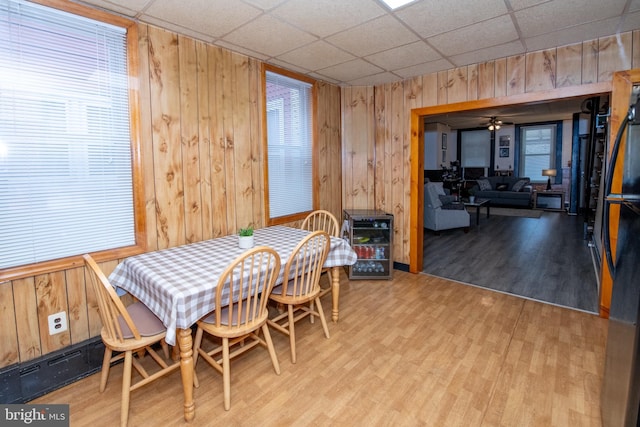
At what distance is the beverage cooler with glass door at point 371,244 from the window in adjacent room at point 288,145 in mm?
593

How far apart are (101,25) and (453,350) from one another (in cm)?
338

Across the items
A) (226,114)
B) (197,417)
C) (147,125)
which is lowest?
(197,417)

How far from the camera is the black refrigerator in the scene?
1.14 metres

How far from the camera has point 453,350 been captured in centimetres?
238

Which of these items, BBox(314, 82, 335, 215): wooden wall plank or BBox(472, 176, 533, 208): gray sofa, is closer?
BBox(314, 82, 335, 215): wooden wall plank

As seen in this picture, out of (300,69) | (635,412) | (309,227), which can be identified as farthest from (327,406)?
(300,69)

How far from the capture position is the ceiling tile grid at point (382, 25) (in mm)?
2189

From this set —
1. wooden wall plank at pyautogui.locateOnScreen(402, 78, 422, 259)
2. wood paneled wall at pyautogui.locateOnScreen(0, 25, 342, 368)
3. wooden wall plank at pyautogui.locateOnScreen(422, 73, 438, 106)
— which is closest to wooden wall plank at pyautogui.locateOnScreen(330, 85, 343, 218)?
wooden wall plank at pyautogui.locateOnScreen(402, 78, 422, 259)

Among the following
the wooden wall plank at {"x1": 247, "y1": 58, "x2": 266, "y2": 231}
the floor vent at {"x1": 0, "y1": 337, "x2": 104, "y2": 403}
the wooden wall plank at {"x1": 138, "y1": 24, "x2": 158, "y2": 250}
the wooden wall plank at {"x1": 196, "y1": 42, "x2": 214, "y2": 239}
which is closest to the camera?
the floor vent at {"x1": 0, "y1": 337, "x2": 104, "y2": 403}

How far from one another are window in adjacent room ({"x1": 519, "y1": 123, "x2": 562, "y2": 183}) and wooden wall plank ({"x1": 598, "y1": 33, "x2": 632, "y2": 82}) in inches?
303

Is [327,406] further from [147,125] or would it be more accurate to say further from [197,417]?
[147,125]

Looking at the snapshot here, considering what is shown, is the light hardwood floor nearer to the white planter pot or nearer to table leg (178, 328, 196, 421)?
table leg (178, 328, 196, 421)

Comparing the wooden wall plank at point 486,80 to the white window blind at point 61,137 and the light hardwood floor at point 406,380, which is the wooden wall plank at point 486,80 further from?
the white window blind at point 61,137

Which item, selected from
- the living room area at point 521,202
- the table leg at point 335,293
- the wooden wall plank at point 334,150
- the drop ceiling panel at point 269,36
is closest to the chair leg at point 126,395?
the table leg at point 335,293
